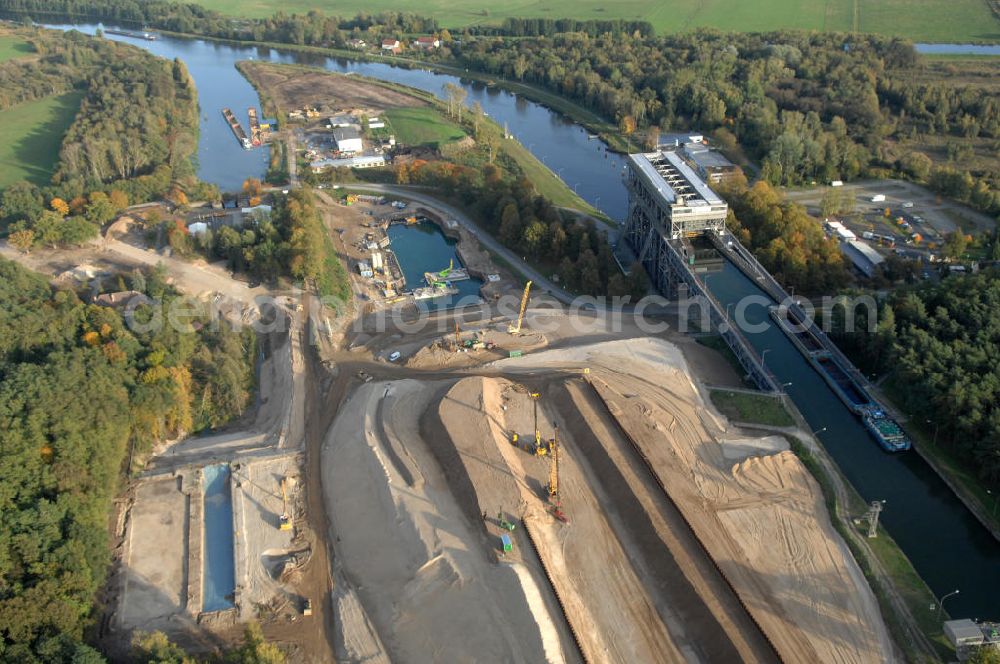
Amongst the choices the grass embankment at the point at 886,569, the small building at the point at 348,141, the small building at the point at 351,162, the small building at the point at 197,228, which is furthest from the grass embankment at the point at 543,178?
the grass embankment at the point at 886,569

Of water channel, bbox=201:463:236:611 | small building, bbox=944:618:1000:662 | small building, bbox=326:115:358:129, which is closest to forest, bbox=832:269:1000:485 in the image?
small building, bbox=944:618:1000:662

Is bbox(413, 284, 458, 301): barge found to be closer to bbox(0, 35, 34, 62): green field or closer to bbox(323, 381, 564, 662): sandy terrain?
bbox(323, 381, 564, 662): sandy terrain

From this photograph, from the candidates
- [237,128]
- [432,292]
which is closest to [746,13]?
[237,128]

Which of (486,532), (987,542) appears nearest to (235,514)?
(486,532)

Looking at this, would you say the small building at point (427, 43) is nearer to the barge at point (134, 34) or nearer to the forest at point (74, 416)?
the barge at point (134, 34)

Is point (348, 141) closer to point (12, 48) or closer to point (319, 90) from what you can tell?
point (319, 90)
